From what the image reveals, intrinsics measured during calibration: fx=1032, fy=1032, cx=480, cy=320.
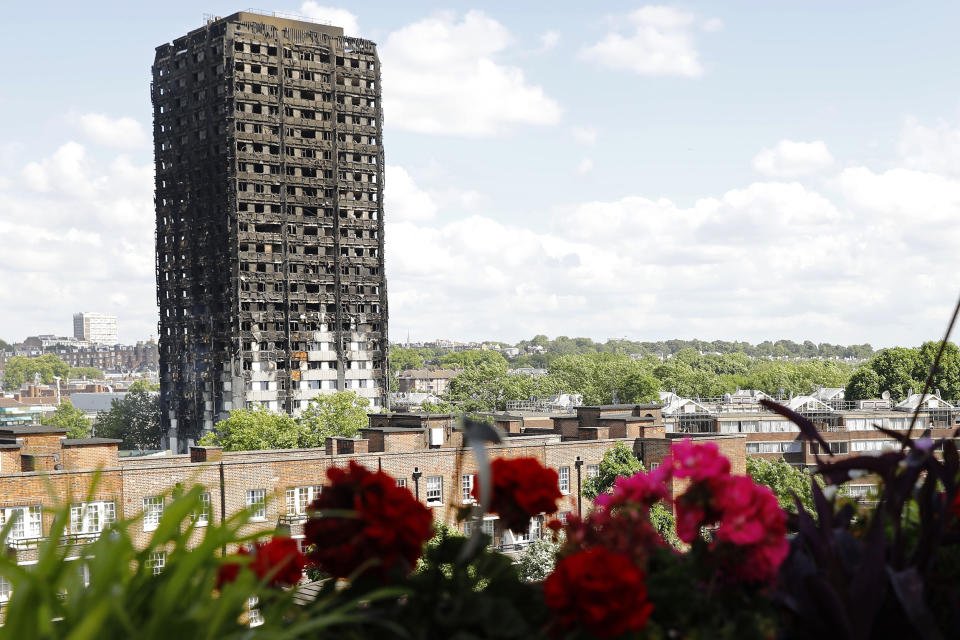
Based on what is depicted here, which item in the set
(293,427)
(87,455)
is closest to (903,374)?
(293,427)

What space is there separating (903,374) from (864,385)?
15.2ft

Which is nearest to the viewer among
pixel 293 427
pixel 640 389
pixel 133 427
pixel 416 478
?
pixel 416 478

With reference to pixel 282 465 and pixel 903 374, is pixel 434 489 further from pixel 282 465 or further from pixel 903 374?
pixel 903 374

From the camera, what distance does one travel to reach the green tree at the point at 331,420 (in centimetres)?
8044

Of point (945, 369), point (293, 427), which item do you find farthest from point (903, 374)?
point (293, 427)

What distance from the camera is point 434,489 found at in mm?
48406

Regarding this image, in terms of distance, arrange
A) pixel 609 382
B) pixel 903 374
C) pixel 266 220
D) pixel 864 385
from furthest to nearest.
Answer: pixel 609 382 → pixel 864 385 → pixel 903 374 → pixel 266 220

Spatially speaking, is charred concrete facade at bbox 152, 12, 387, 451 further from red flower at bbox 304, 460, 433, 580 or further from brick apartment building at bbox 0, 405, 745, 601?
red flower at bbox 304, 460, 433, 580

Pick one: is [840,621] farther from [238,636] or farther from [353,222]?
[353,222]

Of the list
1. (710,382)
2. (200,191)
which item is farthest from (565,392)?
(200,191)

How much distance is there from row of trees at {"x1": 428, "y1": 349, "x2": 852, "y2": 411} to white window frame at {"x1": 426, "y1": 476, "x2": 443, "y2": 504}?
7344 cm

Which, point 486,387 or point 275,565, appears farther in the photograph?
point 486,387

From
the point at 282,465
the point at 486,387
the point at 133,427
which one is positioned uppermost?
the point at 486,387

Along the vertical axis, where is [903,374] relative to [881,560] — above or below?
below
